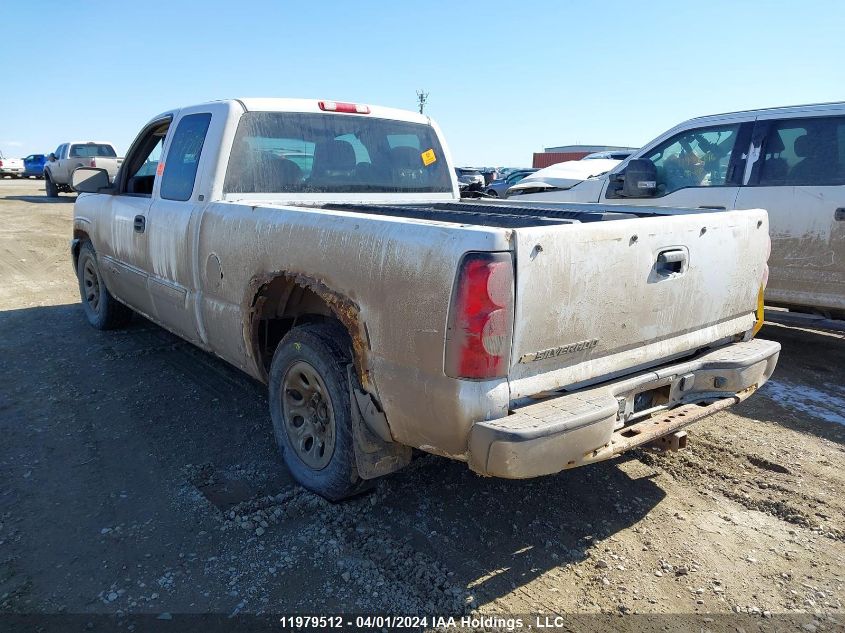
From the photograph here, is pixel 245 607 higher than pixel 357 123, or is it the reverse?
pixel 357 123

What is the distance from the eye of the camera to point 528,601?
2498 mm

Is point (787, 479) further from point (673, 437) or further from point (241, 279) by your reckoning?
point (241, 279)

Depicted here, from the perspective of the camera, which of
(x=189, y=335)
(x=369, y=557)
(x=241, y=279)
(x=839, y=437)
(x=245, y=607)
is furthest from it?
(x=189, y=335)

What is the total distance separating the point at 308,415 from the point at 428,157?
2542mm

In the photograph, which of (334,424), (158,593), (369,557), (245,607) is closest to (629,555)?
(369,557)

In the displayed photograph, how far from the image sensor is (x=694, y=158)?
6.16 meters

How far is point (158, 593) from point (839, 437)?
402 centimetres

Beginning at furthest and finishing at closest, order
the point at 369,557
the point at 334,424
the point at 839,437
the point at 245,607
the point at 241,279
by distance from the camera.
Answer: the point at 839,437
the point at 241,279
the point at 334,424
the point at 369,557
the point at 245,607

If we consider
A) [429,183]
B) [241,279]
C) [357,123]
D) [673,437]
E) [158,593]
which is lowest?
[158,593]

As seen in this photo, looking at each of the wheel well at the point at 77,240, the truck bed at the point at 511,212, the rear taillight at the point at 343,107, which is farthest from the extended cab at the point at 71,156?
the truck bed at the point at 511,212

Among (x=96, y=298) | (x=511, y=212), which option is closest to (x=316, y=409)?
(x=511, y=212)

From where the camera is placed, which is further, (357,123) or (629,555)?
(357,123)

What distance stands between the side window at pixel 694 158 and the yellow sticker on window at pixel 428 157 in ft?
8.84

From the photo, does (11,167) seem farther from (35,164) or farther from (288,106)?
(288,106)
